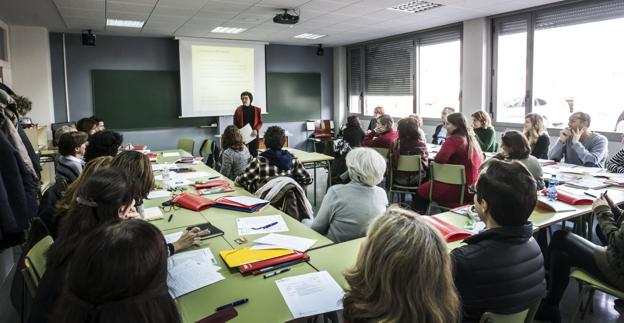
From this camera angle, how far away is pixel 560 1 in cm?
570

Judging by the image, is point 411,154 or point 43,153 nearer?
point 411,154

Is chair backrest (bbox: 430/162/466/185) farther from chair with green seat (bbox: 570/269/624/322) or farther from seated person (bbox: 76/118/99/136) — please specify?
seated person (bbox: 76/118/99/136)

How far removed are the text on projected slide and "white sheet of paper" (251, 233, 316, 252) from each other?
707 cm


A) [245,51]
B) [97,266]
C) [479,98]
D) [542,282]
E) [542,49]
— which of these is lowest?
[542,282]

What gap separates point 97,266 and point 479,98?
7.07m

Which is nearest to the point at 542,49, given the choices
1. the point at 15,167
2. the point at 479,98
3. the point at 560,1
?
the point at 560,1

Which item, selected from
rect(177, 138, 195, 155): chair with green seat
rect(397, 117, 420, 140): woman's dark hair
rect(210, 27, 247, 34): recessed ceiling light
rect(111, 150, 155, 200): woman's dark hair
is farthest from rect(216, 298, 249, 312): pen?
rect(210, 27, 247, 34): recessed ceiling light

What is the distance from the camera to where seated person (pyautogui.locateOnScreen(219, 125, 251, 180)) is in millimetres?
4570

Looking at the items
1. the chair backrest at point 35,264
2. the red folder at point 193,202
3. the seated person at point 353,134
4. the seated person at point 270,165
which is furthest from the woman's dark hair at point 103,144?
the seated person at point 353,134

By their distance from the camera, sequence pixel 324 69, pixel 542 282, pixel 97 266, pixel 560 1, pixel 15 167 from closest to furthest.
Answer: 1. pixel 97 266
2. pixel 542 282
3. pixel 15 167
4. pixel 560 1
5. pixel 324 69

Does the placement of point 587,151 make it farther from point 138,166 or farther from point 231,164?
point 138,166

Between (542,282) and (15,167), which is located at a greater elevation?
(15,167)

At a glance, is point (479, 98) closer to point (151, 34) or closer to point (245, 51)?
point (245, 51)

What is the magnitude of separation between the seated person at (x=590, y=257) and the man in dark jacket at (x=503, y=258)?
31.7 inches
